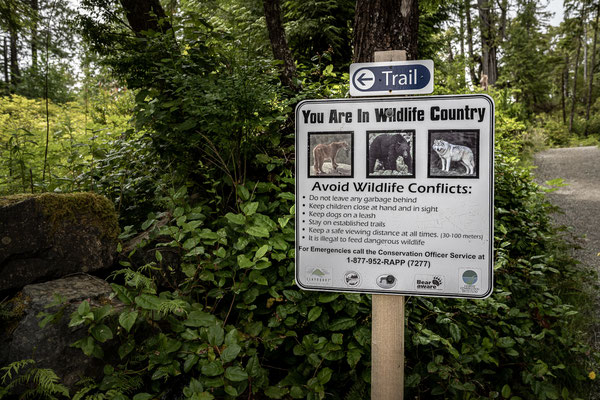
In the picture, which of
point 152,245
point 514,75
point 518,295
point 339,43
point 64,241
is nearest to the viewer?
point 64,241

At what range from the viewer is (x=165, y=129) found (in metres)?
3.08

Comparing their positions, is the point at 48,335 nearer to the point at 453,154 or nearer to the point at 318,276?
the point at 318,276

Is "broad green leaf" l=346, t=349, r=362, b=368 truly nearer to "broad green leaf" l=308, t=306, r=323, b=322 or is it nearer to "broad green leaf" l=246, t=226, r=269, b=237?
"broad green leaf" l=308, t=306, r=323, b=322

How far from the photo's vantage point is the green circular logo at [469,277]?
1727mm

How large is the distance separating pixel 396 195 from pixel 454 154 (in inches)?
12.4

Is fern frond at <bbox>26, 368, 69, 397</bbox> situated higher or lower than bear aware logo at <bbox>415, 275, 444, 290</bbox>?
lower

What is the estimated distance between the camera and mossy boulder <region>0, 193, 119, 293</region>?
2.51m

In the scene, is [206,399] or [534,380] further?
[534,380]

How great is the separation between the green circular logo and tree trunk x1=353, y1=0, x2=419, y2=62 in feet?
6.38

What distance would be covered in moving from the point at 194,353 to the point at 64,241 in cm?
140

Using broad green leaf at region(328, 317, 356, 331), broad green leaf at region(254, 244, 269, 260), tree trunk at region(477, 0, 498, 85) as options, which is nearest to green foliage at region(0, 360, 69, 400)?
broad green leaf at region(254, 244, 269, 260)

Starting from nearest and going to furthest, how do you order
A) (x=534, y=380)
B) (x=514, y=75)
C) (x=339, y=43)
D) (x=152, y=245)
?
(x=534, y=380)
(x=152, y=245)
(x=339, y=43)
(x=514, y=75)

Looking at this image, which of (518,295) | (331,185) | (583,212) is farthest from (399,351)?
(583,212)

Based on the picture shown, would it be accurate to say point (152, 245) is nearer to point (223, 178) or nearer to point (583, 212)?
point (223, 178)
